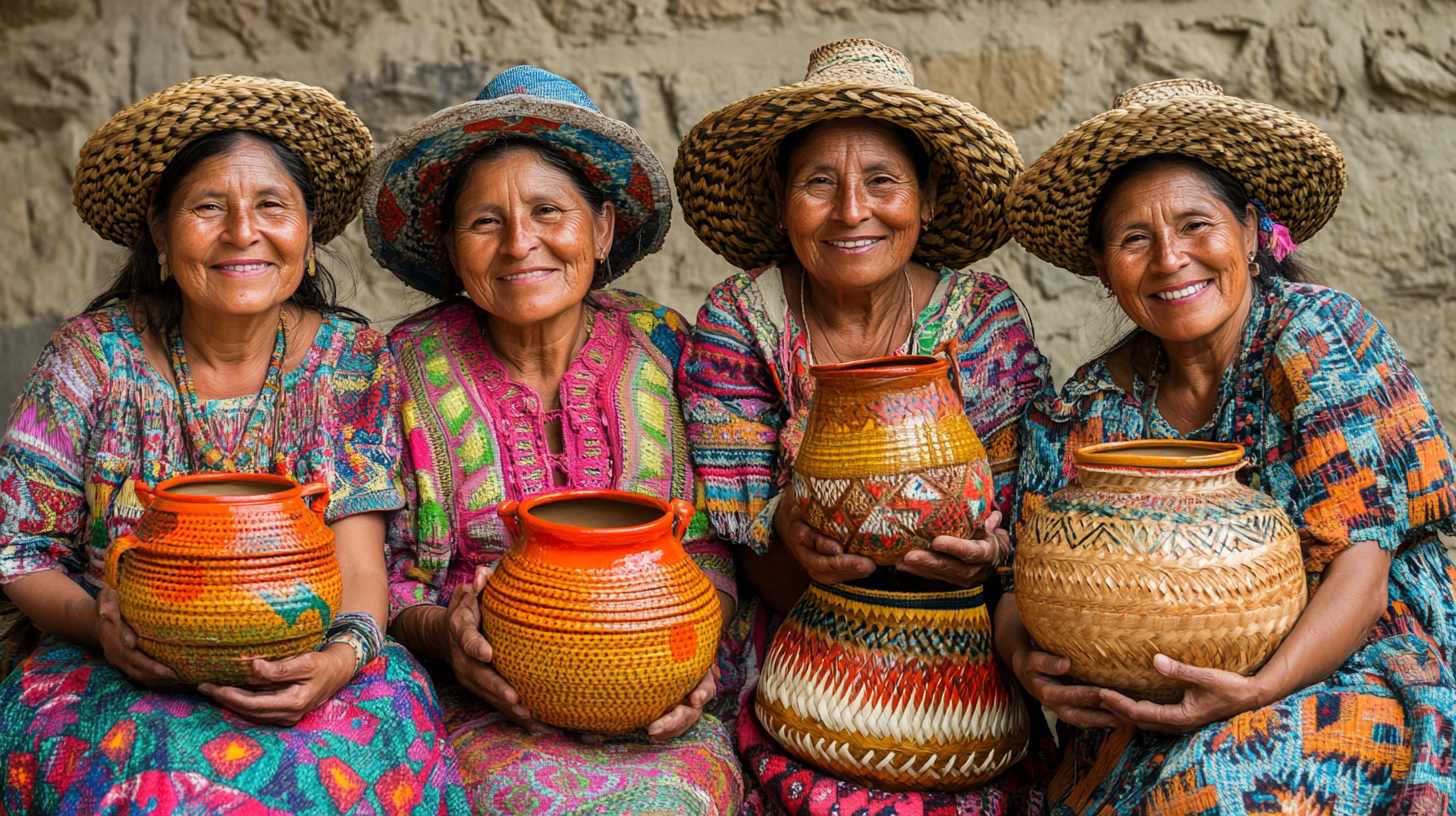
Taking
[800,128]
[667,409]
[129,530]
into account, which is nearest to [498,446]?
[667,409]

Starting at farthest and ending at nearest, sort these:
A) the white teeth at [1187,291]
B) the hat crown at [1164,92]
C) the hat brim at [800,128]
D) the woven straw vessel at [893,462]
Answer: the hat brim at [800,128] < the hat crown at [1164,92] < the white teeth at [1187,291] < the woven straw vessel at [893,462]

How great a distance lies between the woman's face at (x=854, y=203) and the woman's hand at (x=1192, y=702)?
1132 mm

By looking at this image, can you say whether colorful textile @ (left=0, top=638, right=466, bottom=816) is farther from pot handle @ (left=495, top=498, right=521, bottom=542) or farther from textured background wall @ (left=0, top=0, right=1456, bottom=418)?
textured background wall @ (left=0, top=0, right=1456, bottom=418)

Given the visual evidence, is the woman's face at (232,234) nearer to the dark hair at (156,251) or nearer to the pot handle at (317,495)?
the dark hair at (156,251)

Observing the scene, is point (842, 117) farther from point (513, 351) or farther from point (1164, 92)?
point (513, 351)

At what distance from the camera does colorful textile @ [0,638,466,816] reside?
2.10 metres

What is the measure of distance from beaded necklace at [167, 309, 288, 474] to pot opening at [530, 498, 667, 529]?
0.71 metres

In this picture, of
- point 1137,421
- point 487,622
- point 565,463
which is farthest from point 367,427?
point 1137,421

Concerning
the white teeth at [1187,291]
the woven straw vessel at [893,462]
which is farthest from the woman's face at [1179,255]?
the woven straw vessel at [893,462]

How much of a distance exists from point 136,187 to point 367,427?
718mm

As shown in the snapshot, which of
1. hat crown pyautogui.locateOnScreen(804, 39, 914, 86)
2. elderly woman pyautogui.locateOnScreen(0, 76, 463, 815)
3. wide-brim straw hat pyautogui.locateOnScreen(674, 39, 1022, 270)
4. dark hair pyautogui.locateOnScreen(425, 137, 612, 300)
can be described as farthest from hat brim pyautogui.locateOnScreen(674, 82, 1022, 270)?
elderly woman pyautogui.locateOnScreen(0, 76, 463, 815)

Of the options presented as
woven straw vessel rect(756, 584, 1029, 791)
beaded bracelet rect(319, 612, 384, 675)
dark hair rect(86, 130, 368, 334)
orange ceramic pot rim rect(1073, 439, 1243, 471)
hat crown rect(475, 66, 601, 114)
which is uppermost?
hat crown rect(475, 66, 601, 114)

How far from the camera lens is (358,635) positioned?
2381 mm

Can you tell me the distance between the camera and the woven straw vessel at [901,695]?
2.40 metres
